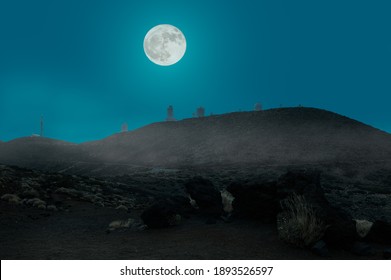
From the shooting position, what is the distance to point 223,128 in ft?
320

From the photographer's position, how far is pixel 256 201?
11633mm

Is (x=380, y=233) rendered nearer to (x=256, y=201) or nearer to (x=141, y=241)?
(x=256, y=201)

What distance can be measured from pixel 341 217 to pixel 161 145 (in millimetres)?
83469

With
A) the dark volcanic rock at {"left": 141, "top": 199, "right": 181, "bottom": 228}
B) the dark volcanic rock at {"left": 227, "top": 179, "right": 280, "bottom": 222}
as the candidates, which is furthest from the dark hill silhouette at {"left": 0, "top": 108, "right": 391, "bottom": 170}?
the dark volcanic rock at {"left": 141, "top": 199, "right": 181, "bottom": 228}

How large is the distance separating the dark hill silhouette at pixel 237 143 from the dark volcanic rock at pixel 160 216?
57.1 meters

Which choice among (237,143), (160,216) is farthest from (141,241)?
(237,143)

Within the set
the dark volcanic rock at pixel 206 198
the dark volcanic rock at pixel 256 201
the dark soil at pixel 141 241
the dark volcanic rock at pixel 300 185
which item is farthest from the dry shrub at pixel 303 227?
the dark volcanic rock at pixel 206 198

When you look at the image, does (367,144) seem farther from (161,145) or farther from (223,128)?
(161,145)

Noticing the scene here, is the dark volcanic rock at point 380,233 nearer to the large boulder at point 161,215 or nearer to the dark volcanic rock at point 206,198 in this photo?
the dark volcanic rock at point 206,198

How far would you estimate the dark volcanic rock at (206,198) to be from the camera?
1303 centimetres

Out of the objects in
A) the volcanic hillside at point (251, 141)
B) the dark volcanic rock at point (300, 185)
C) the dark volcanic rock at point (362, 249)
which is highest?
the volcanic hillside at point (251, 141)

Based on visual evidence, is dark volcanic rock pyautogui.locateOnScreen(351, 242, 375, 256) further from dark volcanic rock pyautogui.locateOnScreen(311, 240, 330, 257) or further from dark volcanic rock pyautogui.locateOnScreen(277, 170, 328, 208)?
dark volcanic rock pyautogui.locateOnScreen(277, 170, 328, 208)

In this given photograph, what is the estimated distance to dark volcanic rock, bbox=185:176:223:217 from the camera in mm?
13034

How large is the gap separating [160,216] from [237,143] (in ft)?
236
